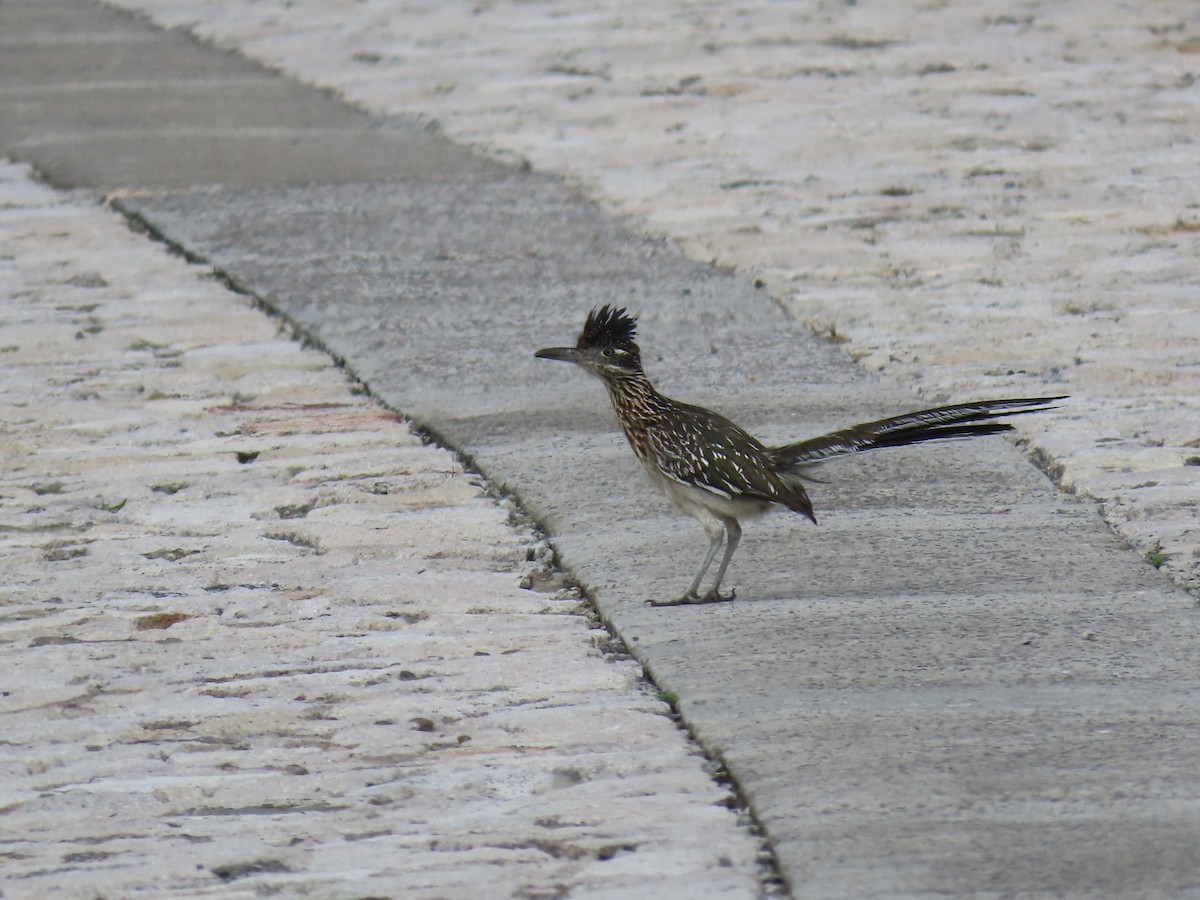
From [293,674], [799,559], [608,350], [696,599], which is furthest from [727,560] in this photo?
[293,674]

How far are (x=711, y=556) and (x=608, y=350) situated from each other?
0.87m

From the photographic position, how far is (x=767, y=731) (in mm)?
4406

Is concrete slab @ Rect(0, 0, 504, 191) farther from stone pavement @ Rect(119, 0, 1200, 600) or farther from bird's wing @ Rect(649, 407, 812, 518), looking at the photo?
bird's wing @ Rect(649, 407, 812, 518)

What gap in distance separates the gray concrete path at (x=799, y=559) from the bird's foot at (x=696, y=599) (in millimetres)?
62

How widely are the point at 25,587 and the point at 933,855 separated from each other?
3.00 meters

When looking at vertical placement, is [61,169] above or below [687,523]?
above

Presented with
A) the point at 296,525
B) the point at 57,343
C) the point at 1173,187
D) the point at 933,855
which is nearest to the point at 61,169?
the point at 57,343

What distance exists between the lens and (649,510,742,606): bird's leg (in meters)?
5.28

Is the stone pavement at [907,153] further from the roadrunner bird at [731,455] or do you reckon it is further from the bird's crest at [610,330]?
the bird's crest at [610,330]

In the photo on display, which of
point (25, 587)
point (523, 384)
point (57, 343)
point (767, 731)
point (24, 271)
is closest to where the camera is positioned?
point (767, 731)

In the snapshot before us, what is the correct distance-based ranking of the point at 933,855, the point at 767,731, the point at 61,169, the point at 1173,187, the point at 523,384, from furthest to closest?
the point at 61,169, the point at 1173,187, the point at 523,384, the point at 767,731, the point at 933,855

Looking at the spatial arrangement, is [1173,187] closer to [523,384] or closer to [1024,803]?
[523,384]

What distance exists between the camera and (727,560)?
17.9ft

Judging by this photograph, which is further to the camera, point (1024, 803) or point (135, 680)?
point (135, 680)
